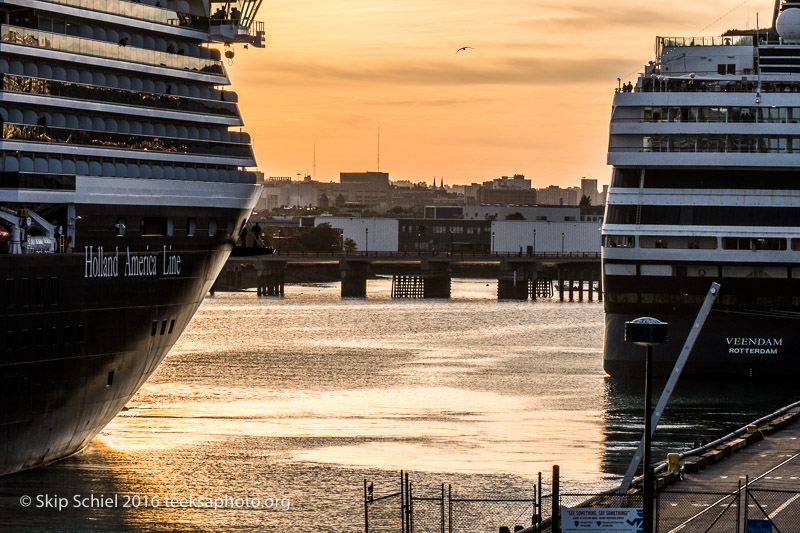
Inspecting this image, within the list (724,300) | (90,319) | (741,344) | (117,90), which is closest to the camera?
(90,319)

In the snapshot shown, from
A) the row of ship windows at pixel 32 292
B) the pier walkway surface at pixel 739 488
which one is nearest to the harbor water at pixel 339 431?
the pier walkway surface at pixel 739 488

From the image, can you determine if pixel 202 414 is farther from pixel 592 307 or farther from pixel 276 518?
pixel 592 307

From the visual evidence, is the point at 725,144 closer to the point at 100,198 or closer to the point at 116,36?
the point at 116,36

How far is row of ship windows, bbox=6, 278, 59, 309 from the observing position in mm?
39781

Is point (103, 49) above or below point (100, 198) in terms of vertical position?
above

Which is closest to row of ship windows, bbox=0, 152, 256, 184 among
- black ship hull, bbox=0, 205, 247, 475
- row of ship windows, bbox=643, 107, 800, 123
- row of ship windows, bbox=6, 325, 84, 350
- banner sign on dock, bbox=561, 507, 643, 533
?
black ship hull, bbox=0, 205, 247, 475

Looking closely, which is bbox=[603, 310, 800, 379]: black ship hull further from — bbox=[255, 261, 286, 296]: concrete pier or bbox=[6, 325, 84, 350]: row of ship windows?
bbox=[255, 261, 286, 296]: concrete pier

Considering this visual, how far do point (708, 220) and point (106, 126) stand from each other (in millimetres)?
31272

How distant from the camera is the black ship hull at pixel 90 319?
40.4 metres

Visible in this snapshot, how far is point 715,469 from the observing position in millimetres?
41531

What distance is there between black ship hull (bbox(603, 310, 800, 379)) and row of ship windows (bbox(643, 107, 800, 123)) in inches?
344

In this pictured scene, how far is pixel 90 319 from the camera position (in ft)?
141

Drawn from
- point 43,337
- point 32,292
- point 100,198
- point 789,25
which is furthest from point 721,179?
point 32,292
